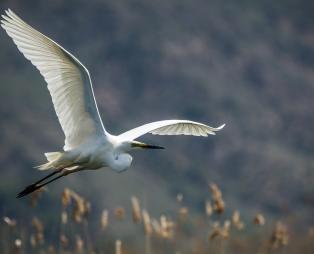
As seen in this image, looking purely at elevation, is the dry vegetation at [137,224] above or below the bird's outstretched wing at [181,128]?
below

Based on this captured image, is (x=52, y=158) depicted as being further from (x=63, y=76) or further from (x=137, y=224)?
(x=137, y=224)

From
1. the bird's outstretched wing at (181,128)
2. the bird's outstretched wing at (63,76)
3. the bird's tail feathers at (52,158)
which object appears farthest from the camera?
the bird's outstretched wing at (181,128)

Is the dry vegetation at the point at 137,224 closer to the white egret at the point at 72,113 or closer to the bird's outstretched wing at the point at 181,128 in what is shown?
the white egret at the point at 72,113

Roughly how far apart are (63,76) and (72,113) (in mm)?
359

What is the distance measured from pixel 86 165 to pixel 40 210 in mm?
16013

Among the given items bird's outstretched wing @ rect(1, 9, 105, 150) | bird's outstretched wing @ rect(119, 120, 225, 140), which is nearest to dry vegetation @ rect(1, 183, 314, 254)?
bird's outstretched wing @ rect(1, 9, 105, 150)

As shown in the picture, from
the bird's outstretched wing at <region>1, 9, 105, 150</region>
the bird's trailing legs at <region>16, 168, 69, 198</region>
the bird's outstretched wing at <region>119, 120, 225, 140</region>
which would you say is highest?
the bird's outstretched wing at <region>1, 9, 105, 150</region>

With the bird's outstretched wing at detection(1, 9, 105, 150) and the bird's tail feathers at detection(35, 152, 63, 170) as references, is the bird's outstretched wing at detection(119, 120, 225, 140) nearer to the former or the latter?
the bird's outstretched wing at detection(1, 9, 105, 150)

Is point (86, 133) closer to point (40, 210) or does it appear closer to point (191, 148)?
point (40, 210)

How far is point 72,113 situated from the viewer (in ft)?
20.1

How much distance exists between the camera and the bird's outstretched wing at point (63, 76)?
5691 mm

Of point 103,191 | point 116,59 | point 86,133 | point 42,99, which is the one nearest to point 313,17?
point 116,59

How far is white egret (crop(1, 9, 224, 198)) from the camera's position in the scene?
5.75 m

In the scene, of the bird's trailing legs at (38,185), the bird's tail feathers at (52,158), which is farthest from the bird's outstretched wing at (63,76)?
the bird's trailing legs at (38,185)
